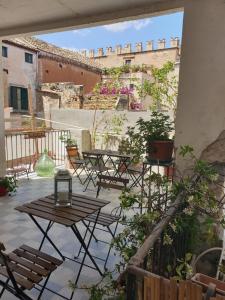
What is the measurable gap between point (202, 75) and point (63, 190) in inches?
66.3

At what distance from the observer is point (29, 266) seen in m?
1.82

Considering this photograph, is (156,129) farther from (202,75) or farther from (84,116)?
(84,116)

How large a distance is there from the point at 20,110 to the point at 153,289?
14115mm

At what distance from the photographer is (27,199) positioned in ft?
14.2

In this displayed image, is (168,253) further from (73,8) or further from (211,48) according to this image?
(73,8)

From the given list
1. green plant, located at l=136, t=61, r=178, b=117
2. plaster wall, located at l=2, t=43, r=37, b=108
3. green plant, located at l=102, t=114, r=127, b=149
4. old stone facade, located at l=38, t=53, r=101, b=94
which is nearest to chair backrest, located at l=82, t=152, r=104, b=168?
green plant, located at l=102, t=114, r=127, b=149

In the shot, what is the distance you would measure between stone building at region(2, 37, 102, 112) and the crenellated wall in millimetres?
Result: 5298

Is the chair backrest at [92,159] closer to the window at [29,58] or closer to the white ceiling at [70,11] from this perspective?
the white ceiling at [70,11]

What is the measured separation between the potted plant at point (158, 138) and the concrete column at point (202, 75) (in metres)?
0.15

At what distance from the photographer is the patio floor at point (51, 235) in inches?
86.7

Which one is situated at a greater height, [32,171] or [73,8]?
[73,8]

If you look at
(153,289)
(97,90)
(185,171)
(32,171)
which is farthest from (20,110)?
(153,289)

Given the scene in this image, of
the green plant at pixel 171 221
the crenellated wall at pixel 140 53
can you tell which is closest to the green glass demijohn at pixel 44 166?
the green plant at pixel 171 221

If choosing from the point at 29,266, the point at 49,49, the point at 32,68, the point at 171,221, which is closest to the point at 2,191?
the point at 29,266
